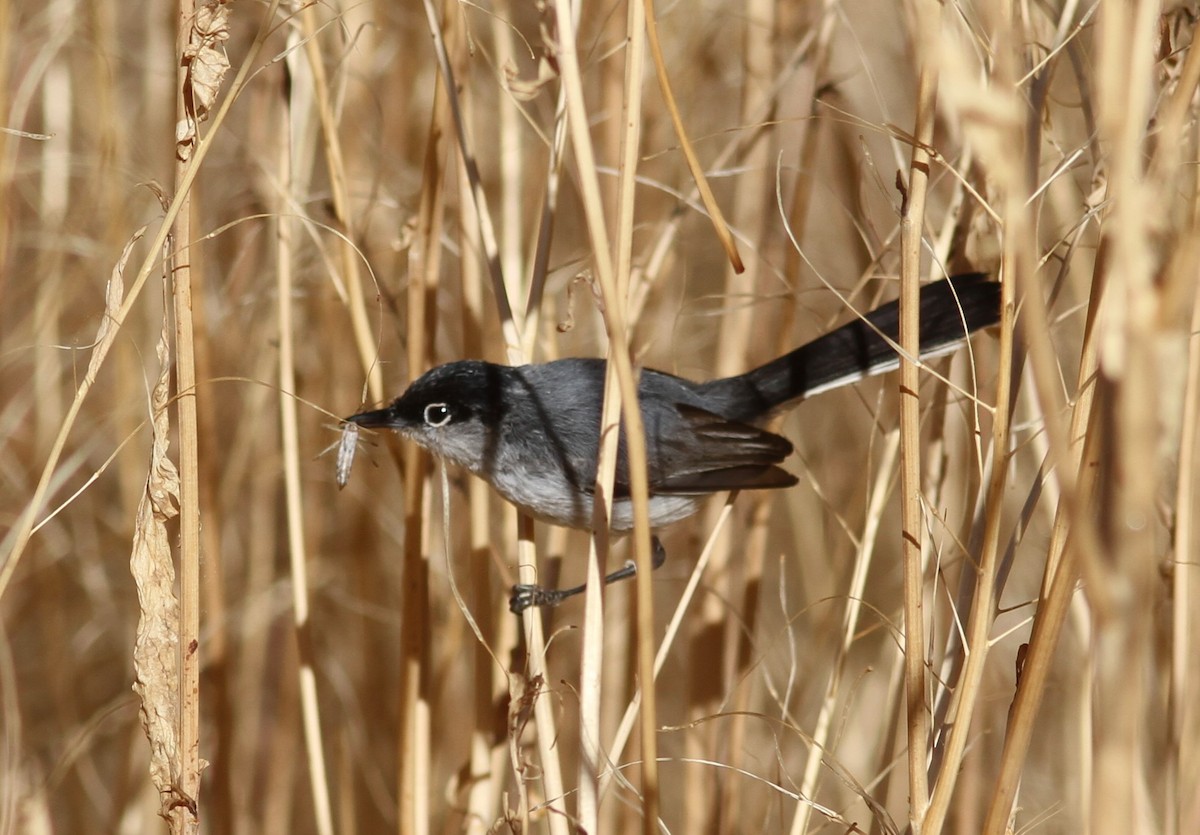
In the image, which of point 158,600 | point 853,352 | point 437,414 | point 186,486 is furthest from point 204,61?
point 853,352

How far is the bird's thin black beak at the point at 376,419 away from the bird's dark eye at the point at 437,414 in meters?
0.08

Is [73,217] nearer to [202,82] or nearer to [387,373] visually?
[387,373]

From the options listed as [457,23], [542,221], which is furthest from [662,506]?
[457,23]

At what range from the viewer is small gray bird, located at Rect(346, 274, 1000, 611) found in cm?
229

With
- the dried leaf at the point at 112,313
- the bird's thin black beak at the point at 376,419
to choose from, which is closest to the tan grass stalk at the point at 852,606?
the bird's thin black beak at the point at 376,419

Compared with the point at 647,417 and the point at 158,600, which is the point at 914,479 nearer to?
the point at 158,600

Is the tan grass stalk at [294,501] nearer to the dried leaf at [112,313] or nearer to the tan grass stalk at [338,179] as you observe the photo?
the tan grass stalk at [338,179]

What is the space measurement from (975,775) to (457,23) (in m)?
2.12

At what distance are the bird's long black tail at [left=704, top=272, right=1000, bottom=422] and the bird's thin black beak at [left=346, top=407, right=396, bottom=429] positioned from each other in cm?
92

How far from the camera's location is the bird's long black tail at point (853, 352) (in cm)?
212

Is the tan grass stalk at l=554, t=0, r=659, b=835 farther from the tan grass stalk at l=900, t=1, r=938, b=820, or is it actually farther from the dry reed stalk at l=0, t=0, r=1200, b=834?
the tan grass stalk at l=900, t=1, r=938, b=820

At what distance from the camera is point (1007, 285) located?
1.37 m

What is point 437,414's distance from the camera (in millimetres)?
2336

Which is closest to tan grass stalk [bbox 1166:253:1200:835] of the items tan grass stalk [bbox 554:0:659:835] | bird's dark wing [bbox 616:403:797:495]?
tan grass stalk [bbox 554:0:659:835]
